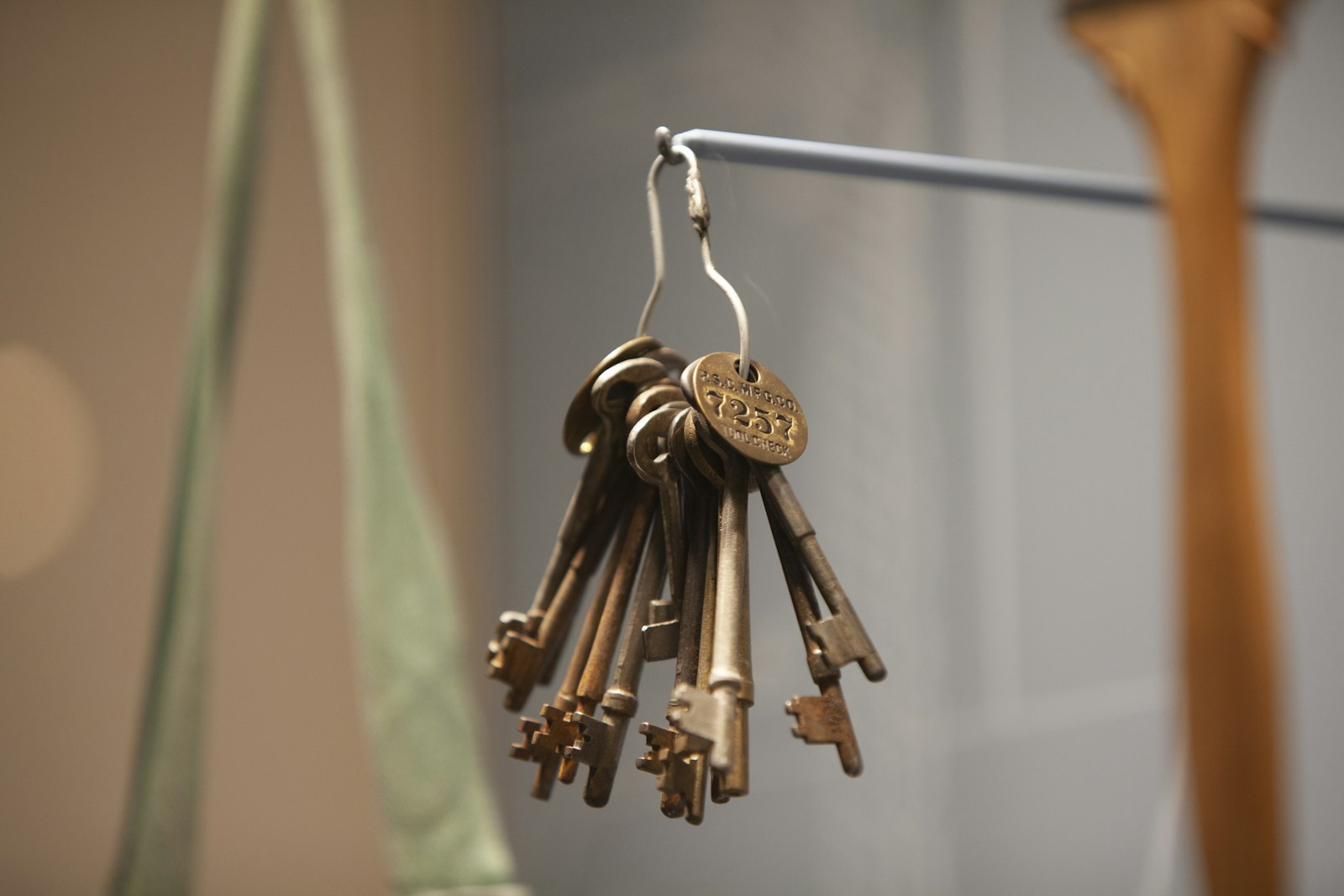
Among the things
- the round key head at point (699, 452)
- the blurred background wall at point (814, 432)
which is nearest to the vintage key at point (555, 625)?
the round key head at point (699, 452)

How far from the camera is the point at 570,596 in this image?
65 centimetres

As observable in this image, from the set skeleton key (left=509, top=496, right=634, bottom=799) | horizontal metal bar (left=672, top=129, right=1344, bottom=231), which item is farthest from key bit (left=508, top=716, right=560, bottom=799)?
horizontal metal bar (left=672, top=129, right=1344, bottom=231)

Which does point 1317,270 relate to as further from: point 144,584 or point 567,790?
point 144,584

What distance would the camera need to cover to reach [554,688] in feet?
5.97

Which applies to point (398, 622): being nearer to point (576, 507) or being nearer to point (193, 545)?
point (193, 545)

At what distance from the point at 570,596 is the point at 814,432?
80 centimetres

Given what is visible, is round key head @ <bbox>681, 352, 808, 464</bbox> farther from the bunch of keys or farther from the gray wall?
the gray wall

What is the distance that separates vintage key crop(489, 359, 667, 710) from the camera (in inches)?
24.3

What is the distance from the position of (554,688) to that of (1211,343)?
5.41 ft

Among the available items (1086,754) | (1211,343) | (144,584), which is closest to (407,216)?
(144,584)

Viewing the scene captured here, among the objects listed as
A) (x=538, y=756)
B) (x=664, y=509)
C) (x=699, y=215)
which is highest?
(x=699, y=215)

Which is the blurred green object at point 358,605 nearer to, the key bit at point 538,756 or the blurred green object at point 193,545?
the blurred green object at point 193,545

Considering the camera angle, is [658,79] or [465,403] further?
[465,403]

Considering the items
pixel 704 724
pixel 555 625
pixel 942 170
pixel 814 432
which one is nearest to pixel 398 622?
pixel 704 724
